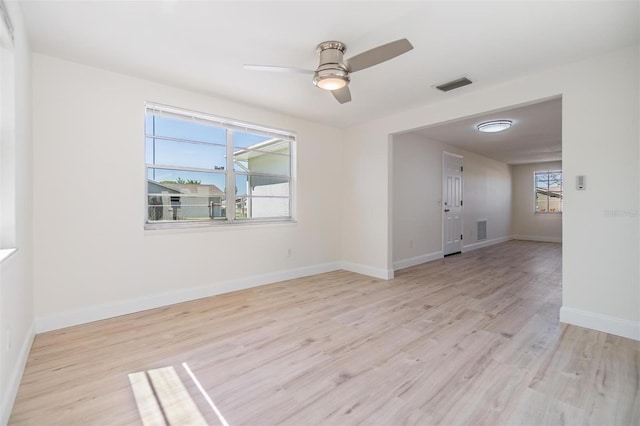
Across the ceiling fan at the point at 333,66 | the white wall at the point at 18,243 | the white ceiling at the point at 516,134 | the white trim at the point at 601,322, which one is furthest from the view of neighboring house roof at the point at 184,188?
the white trim at the point at 601,322

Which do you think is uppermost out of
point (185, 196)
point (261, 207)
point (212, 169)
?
point (212, 169)

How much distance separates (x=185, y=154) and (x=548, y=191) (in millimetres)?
9906

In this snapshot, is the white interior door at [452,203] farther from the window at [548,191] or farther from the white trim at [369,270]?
the window at [548,191]

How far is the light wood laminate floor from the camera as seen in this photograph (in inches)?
62.4

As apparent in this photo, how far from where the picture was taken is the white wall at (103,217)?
102 inches

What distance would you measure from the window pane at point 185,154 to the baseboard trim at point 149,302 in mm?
1504

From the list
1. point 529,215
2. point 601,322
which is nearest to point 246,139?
point 601,322

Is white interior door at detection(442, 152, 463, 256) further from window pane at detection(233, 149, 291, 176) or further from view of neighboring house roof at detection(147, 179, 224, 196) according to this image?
view of neighboring house roof at detection(147, 179, 224, 196)

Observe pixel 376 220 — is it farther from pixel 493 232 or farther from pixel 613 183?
pixel 493 232

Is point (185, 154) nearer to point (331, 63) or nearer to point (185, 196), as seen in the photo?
point (185, 196)

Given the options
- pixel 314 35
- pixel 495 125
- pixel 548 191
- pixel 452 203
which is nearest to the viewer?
pixel 314 35

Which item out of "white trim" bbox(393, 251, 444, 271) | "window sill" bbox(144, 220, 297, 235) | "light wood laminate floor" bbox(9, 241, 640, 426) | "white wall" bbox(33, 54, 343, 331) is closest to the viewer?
"light wood laminate floor" bbox(9, 241, 640, 426)

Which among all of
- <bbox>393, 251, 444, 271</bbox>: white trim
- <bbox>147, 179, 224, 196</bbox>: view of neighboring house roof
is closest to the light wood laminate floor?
<bbox>147, 179, 224, 196</bbox>: view of neighboring house roof

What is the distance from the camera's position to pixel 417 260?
5516 millimetres
